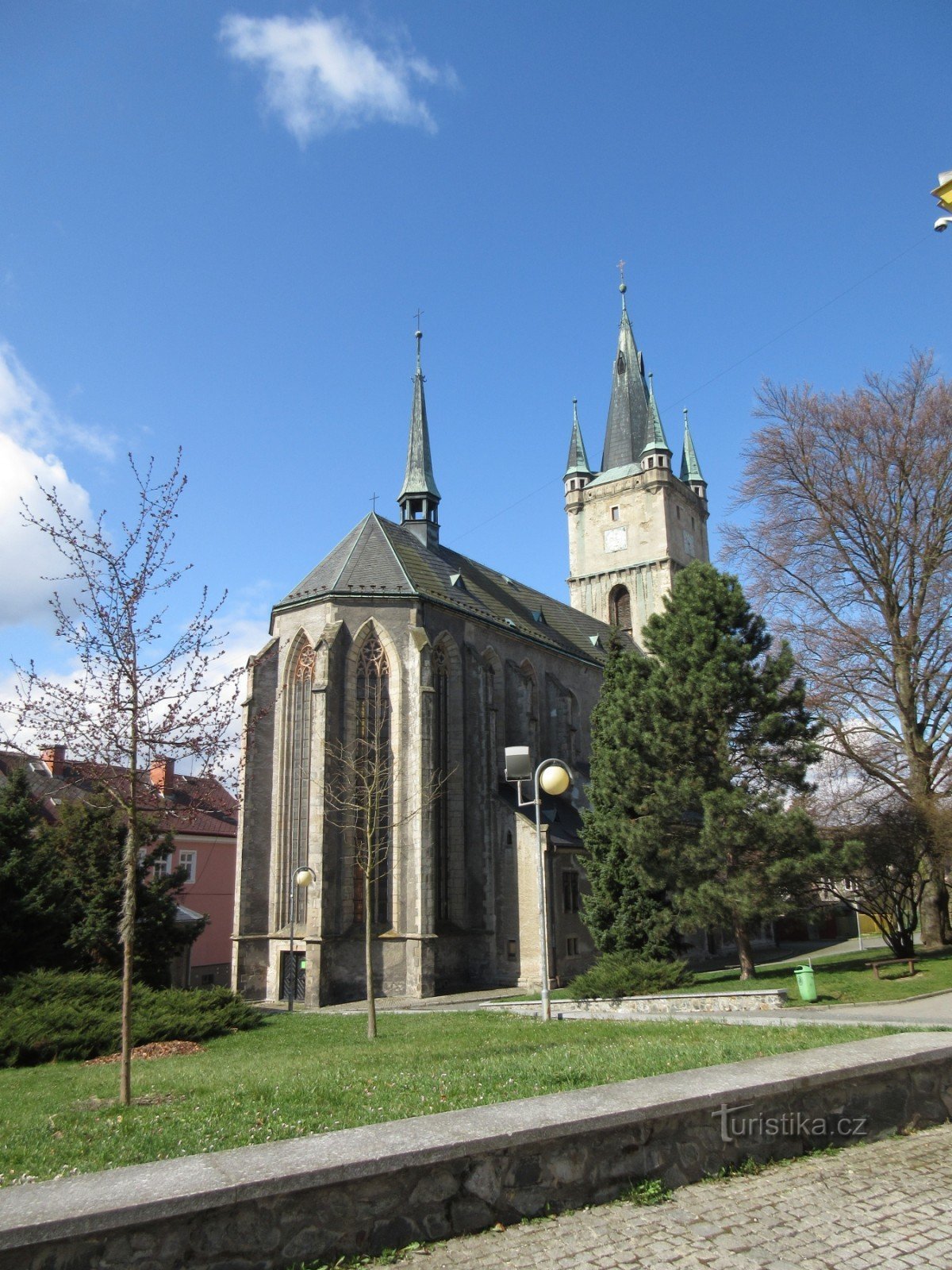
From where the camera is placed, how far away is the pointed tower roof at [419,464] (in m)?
36.3

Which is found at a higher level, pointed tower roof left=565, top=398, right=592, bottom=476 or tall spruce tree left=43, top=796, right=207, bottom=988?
pointed tower roof left=565, top=398, right=592, bottom=476

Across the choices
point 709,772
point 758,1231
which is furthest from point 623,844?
point 758,1231

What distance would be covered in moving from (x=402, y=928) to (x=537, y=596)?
70.6 feet

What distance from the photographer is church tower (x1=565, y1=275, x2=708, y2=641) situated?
155ft

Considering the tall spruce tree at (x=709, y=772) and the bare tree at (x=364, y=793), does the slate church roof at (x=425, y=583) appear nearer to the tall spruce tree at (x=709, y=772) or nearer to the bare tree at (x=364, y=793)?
the bare tree at (x=364, y=793)

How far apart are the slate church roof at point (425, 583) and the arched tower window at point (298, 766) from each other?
2.35m

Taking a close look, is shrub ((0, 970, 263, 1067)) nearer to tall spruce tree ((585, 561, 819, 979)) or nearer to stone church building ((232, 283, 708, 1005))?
stone church building ((232, 283, 708, 1005))

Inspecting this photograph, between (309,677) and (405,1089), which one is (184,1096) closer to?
(405,1089)

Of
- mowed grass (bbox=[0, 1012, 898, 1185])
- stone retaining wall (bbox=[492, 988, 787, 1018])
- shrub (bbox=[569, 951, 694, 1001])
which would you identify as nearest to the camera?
mowed grass (bbox=[0, 1012, 898, 1185])

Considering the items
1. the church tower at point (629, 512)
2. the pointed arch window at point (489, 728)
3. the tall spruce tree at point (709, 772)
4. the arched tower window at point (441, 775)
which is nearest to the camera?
the tall spruce tree at point (709, 772)

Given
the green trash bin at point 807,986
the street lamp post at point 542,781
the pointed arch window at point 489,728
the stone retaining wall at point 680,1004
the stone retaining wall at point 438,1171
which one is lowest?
the stone retaining wall at point 680,1004

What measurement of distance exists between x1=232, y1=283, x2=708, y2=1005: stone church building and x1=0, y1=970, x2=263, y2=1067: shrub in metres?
7.68

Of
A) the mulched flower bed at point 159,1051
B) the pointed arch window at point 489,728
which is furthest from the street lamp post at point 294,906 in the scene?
the mulched flower bed at point 159,1051

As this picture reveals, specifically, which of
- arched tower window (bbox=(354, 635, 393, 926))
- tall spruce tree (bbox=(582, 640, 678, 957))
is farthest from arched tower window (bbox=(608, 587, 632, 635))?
tall spruce tree (bbox=(582, 640, 678, 957))
